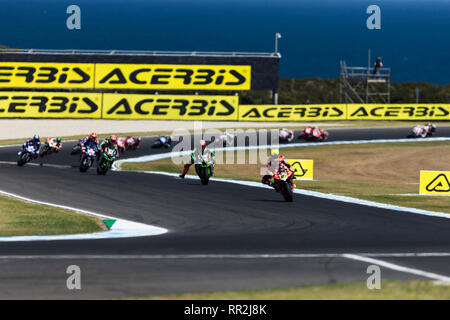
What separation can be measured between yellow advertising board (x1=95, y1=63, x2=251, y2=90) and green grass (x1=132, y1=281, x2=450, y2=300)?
57136mm

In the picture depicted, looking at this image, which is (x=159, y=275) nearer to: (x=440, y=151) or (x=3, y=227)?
(x=3, y=227)

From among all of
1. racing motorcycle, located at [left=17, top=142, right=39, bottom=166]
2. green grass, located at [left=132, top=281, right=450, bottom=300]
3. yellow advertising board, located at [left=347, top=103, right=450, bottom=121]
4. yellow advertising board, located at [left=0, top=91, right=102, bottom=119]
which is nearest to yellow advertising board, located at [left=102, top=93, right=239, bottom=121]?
yellow advertising board, located at [left=0, top=91, right=102, bottom=119]

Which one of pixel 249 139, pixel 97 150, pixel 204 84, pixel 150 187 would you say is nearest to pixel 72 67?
pixel 204 84

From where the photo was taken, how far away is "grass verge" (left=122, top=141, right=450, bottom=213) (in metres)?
27.1

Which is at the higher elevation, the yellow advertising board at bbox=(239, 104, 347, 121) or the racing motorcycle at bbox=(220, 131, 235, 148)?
the yellow advertising board at bbox=(239, 104, 347, 121)

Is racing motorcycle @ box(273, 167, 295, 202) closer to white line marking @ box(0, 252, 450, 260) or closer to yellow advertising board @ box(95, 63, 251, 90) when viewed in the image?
white line marking @ box(0, 252, 450, 260)

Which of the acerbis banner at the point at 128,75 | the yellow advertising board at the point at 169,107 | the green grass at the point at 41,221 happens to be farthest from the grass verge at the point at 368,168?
the acerbis banner at the point at 128,75

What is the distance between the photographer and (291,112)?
65938 mm

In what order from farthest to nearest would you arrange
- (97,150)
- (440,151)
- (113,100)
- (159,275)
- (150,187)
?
(113,100), (440,151), (97,150), (150,187), (159,275)

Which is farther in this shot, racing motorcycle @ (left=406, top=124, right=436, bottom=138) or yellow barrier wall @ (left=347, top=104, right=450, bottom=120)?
yellow barrier wall @ (left=347, top=104, right=450, bottom=120)

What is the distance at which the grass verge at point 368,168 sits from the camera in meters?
27.1

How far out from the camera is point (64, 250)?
14.3 metres

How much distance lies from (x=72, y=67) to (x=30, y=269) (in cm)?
5745

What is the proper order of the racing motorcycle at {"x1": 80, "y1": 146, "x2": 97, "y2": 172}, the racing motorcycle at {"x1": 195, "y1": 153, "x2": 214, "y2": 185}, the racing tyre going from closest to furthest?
the racing tyre < the racing motorcycle at {"x1": 195, "y1": 153, "x2": 214, "y2": 185} < the racing motorcycle at {"x1": 80, "y1": 146, "x2": 97, "y2": 172}
